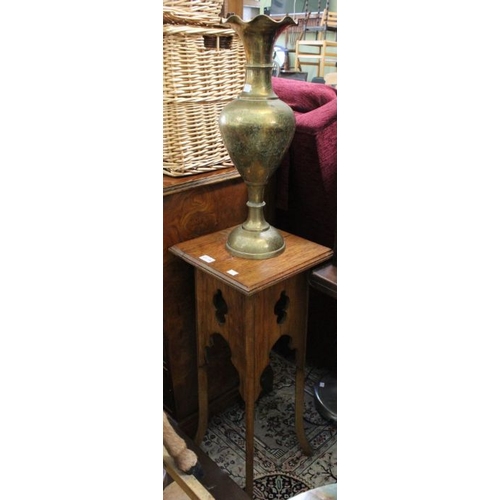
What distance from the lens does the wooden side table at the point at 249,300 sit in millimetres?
1057

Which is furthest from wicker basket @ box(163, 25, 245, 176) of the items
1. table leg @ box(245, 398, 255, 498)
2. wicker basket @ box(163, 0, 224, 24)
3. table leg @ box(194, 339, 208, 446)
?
table leg @ box(245, 398, 255, 498)

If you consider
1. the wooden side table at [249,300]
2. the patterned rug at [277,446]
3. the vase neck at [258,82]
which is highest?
the vase neck at [258,82]

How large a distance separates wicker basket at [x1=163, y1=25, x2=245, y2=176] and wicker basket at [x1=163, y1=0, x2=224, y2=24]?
2cm

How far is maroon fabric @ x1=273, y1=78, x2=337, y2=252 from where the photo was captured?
1.28m

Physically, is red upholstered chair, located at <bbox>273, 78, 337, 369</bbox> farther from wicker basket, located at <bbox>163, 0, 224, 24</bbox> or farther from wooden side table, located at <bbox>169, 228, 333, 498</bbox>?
wicker basket, located at <bbox>163, 0, 224, 24</bbox>

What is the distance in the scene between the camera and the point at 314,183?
4.51ft

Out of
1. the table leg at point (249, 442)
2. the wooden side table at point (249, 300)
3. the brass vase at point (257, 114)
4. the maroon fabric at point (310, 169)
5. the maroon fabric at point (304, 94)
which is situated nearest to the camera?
the brass vase at point (257, 114)

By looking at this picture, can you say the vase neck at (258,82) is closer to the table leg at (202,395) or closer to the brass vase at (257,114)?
the brass vase at (257,114)

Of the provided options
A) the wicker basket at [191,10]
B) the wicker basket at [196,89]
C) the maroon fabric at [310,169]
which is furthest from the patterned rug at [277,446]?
the wicker basket at [191,10]
